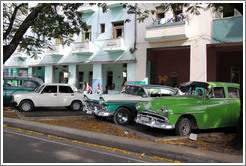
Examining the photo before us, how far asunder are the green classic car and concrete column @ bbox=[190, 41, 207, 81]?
8.30 m

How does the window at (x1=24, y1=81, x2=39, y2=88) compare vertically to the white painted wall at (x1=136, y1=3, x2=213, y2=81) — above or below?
below

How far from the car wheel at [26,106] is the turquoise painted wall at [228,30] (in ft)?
38.9

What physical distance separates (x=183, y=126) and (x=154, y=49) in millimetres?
12899

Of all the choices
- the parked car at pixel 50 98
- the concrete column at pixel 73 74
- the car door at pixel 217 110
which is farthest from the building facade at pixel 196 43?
the car door at pixel 217 110

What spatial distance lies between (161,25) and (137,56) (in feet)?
11.1

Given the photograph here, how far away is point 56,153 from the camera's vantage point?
219 inches

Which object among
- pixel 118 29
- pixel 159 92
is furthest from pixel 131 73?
pixel 159 92

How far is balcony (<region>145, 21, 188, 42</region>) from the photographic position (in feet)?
54.0

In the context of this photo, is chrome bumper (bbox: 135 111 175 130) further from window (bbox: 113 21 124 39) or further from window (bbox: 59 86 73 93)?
window (bbox: 113 21 124 39)

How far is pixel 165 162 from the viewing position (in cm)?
530

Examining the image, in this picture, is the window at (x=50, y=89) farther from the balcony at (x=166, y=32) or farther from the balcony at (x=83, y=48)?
the balcony at (x=83, y=48)

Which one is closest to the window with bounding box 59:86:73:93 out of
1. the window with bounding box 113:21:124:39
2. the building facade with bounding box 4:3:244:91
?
the building facade with bounding box 4:3:244:91

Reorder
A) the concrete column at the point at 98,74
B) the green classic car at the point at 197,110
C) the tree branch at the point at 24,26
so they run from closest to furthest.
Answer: the green classic car at the point at 197,110, the tree branch at the point at 24,26, the concrete column at the point at 98,74

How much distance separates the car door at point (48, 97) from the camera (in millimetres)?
12875
